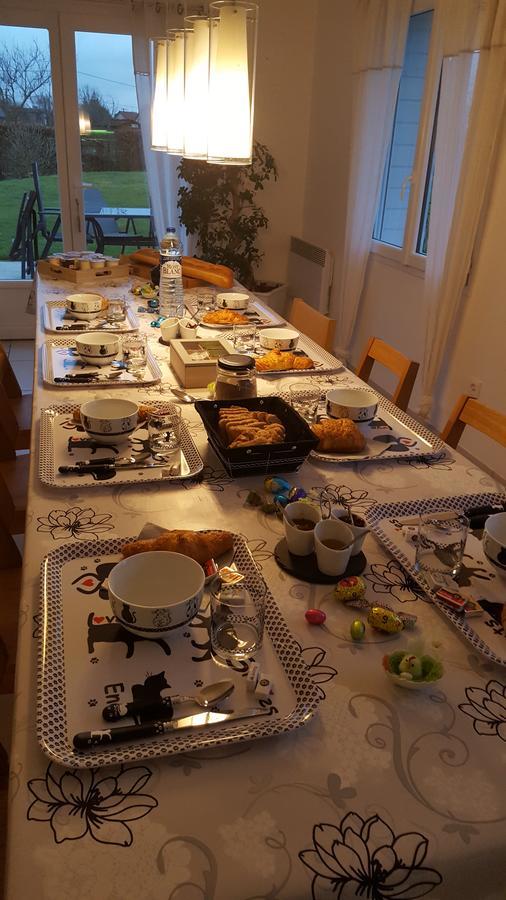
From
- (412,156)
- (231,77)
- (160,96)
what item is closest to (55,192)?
(412,156)

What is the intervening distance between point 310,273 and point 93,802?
4.38 meters

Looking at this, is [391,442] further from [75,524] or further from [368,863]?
[368,863]

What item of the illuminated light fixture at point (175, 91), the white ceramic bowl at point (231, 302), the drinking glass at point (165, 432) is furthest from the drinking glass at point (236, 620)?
the white ceramic bowl at point (231, 302)

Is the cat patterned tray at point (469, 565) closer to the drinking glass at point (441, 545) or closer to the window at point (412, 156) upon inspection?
the drinking glass at point (441, 545)

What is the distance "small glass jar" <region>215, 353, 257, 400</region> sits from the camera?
1.56 meters

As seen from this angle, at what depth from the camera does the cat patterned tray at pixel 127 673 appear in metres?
0.72

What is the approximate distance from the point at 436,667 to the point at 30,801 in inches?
19.3

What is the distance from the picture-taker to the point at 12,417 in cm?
215

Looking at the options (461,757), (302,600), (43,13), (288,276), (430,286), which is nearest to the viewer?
(461,757)

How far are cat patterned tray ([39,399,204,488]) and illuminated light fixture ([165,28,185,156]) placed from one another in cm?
93

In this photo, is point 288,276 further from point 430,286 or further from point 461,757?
point 461,757

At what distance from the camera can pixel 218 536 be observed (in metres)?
1.06

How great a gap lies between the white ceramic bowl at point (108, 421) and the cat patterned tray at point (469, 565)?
0.55m

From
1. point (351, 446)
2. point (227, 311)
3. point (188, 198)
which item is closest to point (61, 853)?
point (351, 446)
